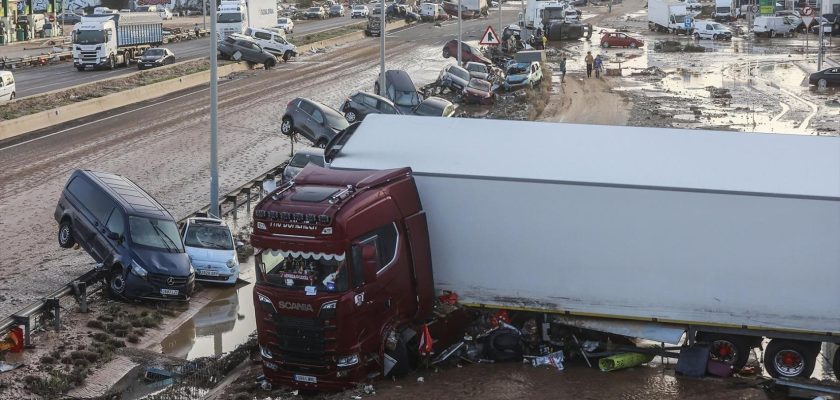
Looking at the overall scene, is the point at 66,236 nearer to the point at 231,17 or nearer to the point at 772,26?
the point at 231,17

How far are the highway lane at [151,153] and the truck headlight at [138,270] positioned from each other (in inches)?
75.0

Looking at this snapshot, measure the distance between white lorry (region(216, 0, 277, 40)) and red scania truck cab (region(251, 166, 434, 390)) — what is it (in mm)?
53749

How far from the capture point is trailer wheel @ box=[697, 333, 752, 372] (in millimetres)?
16625

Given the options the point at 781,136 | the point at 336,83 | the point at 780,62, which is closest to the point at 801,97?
the point at 780,62

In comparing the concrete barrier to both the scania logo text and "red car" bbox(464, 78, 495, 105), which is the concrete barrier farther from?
the scania logo text

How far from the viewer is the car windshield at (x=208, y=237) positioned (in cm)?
2316

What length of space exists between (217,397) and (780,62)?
58532 millimetres

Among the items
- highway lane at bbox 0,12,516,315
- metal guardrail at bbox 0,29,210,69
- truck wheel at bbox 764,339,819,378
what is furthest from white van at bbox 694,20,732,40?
truck wheel at bbox 764,339,819,378

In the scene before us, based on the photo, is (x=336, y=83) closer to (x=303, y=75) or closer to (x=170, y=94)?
(x=303, y=75)

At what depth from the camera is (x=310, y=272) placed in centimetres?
1523

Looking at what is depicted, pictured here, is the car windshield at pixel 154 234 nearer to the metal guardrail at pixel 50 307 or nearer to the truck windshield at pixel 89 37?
the metal guardrail at pixel 50 307

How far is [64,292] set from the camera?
20.4 m

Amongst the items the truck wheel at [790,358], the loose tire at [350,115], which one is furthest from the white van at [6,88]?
the truck wheel at [790,358]

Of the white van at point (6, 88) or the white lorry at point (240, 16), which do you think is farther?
the white lorry at point (240, 16)
